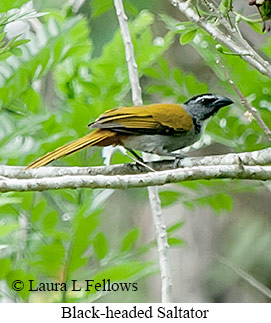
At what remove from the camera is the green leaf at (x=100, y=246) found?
277 cm

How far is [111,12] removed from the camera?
4672mm

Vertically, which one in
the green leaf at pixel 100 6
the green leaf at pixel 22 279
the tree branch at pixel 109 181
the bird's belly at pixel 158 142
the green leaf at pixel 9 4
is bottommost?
the green leaf at pixel 22 279

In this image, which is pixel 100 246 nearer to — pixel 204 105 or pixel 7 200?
pixel 7 200

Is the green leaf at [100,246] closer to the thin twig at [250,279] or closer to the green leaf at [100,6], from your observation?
the thin twig at [250,279]

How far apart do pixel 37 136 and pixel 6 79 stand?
0.84 ft

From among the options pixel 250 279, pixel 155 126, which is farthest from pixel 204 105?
pixel 250 279

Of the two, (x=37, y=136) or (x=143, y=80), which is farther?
(x=143, y=80)

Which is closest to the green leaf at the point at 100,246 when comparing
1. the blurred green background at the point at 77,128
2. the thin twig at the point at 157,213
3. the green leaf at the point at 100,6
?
the blurred green background at the point at 77,128

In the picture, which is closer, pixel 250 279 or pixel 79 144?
pixel 79 144

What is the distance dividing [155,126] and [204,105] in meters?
0.26

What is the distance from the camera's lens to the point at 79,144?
2.64 m

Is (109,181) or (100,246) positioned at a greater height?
(109,181)

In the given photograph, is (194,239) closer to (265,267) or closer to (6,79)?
(265,267)
